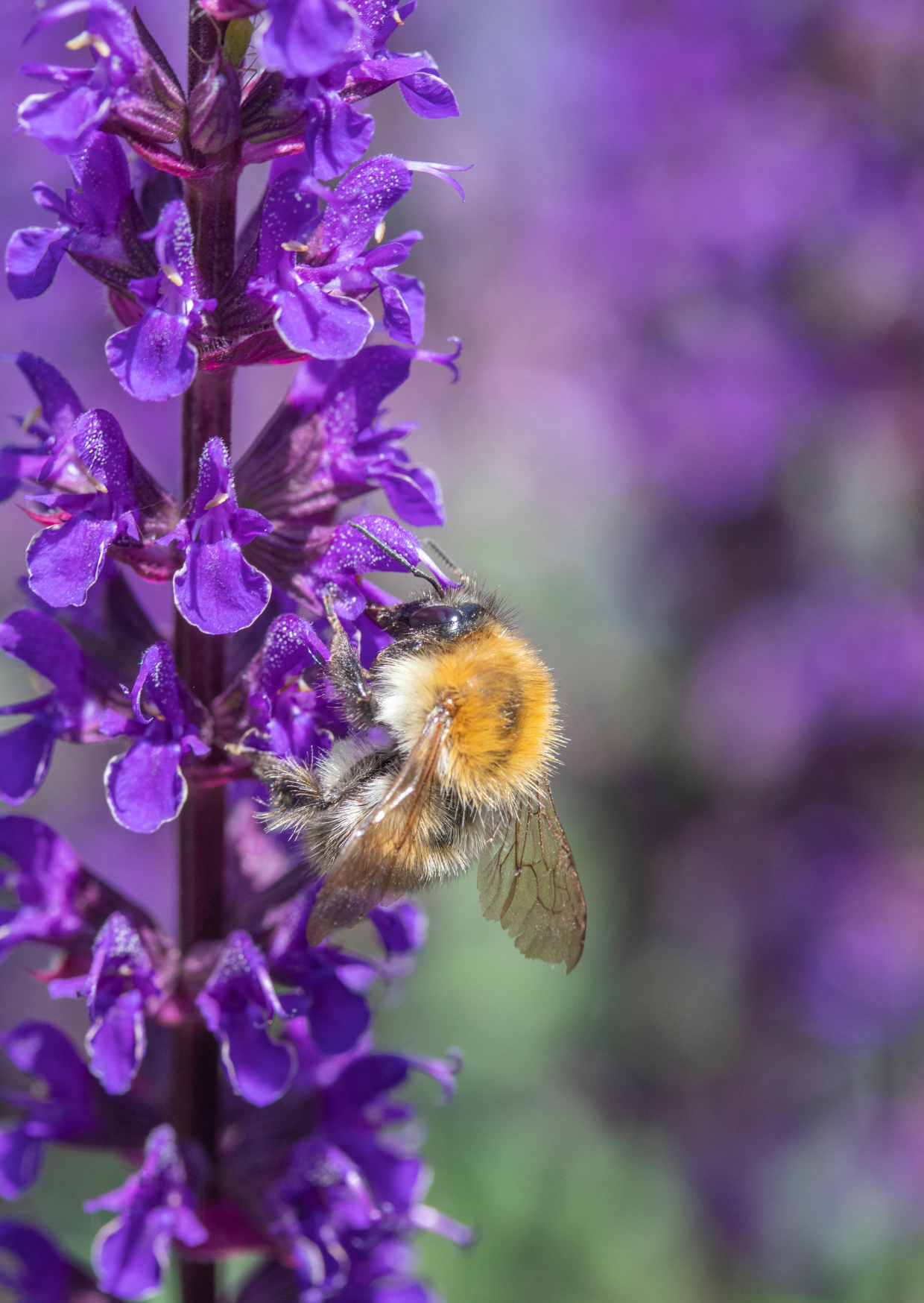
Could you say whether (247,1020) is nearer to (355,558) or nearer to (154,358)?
(355,558)

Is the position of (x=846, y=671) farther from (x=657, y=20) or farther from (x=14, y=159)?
(x=14, y=159)

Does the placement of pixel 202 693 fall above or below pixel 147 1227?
above

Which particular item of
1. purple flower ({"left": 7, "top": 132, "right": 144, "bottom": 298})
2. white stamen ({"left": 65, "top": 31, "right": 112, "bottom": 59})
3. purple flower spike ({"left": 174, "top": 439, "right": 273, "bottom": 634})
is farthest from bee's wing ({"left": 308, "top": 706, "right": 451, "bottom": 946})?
white stamen ({"left": 65, "top": 31, "right": 112, "bottom": 59})

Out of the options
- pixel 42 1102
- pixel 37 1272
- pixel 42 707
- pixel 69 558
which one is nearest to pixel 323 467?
pixel 69 558

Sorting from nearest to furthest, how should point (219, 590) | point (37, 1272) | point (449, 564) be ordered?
point (219, 590) < point (37, 1272) < point (449, 564)

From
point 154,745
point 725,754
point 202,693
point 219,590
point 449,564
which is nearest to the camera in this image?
point 219,590

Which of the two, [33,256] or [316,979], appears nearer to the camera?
[33,256]

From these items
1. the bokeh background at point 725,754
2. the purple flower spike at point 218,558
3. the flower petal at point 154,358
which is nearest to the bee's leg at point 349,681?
the purple flower spike at point 218,558
